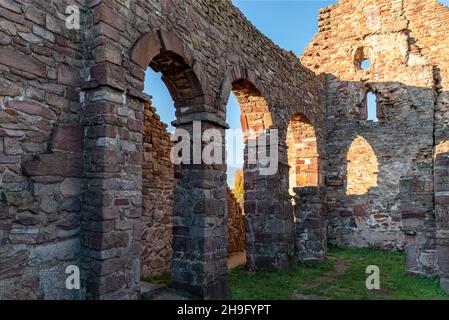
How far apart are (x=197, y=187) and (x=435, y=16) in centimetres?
923

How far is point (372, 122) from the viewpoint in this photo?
10.4 metres

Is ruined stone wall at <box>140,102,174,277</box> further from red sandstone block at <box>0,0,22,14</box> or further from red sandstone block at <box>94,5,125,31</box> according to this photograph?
red sandstone block at <box>0,0,22,14</box>

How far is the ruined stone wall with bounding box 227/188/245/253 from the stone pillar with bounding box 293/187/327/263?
2.23 metres

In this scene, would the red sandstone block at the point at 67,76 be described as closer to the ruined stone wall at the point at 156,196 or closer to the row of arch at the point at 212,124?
the row of arch at the point at 212,124

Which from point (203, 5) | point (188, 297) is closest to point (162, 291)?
point (188, 297)

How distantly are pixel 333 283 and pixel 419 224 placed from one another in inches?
72.1

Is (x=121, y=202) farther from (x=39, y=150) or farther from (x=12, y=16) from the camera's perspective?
(x=12, y=16)

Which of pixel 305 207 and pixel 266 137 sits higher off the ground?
pixel 266 137

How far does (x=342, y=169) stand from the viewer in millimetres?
10656

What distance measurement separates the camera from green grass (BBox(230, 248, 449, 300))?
17.5 feet

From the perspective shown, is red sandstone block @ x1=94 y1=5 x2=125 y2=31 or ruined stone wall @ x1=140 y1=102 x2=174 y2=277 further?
ruined stone wall @ x1=140 y1=102 x2=174 y2=277

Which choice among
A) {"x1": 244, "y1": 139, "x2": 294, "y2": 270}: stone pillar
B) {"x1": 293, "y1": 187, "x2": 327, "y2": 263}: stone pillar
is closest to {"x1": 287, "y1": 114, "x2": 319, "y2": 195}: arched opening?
{"x1": 293, "y1": 187, "x2": 327, "y2": 263}: stone pillar

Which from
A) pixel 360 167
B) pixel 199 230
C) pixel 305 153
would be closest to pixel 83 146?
pixel 199 230

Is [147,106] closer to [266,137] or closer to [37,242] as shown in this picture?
[266,137]
